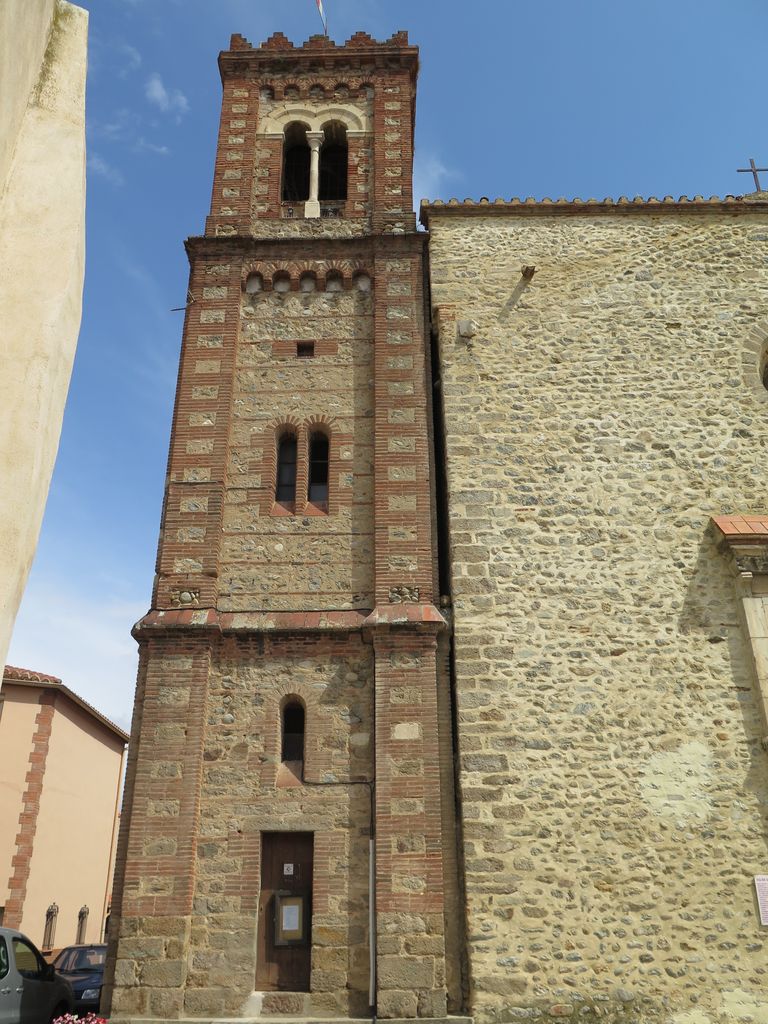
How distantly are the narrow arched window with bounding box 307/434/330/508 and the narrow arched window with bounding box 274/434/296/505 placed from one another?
248mm

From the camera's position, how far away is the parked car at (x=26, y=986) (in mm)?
8773

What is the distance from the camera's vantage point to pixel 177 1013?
8977 mm

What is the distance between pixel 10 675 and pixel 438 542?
41.3ft

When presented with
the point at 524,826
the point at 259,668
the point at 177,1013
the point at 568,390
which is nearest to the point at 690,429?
the point at 568,390

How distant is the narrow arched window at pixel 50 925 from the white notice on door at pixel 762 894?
52.6 feet

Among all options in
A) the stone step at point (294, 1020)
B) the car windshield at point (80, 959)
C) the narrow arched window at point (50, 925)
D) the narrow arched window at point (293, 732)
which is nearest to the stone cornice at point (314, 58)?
the narrow arched window at point (293, 732)

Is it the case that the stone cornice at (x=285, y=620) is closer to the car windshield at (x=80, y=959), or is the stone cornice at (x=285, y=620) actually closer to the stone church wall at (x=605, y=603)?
the stone church wall at (x=605, y=603)

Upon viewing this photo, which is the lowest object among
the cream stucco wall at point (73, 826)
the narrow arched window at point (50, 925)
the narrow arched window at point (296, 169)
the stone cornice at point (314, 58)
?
the narrow arched window at point (50, 925)

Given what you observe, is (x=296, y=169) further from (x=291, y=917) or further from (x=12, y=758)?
(x=12, y=758)

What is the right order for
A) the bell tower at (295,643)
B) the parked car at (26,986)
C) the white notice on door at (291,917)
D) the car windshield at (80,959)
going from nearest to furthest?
the parked car at (26,986) → the bell tower at (295,643) → the white notice on door at (291,917) → the car windshield at (80,959)

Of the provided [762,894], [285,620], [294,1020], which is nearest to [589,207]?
[285,620]

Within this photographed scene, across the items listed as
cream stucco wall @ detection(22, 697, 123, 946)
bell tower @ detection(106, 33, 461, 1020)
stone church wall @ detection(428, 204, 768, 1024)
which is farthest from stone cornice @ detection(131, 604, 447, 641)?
cream stucco wall @ detection(22, 697, 123, 946)

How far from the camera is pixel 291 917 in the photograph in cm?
960

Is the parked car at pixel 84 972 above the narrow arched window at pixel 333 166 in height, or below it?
below
